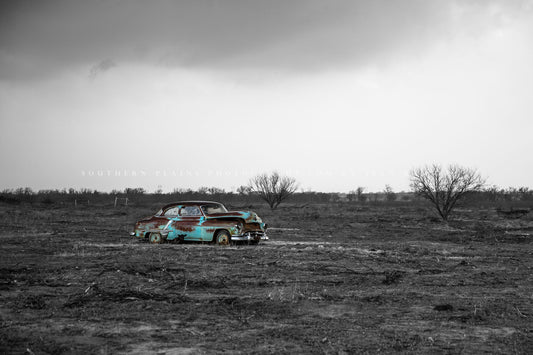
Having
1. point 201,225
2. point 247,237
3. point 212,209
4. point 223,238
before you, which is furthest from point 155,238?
point 247,237

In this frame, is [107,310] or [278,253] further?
[278,253]

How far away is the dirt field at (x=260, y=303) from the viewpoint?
4988mm

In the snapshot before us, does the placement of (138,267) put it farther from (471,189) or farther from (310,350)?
(471,189)

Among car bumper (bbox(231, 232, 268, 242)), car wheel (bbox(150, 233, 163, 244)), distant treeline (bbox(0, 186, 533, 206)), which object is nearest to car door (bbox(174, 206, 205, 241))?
car wheel (bbox(150, 233, 163, 244))

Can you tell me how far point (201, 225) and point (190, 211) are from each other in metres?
0.71

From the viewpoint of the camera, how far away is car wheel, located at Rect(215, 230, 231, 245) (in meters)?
14.6

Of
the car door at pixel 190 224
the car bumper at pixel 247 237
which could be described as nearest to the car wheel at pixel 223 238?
A: the car bumper at pixel 247 237

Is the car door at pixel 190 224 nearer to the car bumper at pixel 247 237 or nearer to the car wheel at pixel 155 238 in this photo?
the car wheel at pixel 155 238

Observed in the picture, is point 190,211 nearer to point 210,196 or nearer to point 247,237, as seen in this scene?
point 247,237

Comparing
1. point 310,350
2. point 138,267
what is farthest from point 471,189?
point 310,350

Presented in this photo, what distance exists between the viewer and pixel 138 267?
31.3 feet

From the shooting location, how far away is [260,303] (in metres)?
6.76

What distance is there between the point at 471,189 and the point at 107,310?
2662 centimetres

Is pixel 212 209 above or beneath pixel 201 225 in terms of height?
above
